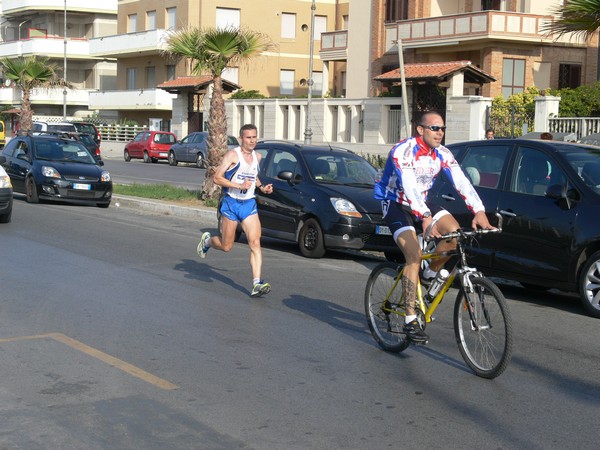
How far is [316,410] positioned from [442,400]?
0.90 metres

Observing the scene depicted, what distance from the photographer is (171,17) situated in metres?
60.1

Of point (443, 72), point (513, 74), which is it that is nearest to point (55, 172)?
point (443, 72)

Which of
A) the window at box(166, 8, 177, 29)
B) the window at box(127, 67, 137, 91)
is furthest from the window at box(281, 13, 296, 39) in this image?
the window at box(127, 67, 137, 91)

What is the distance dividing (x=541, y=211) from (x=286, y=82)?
51.6 metres

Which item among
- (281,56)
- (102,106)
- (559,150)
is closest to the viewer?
(559,150)

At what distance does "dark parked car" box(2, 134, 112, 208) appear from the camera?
823 inches

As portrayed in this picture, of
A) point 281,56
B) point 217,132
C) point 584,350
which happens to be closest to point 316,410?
point 584,350

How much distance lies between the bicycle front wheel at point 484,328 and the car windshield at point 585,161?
3.40 metres

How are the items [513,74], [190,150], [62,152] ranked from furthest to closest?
[190,150] → [513,74] → [62,152]

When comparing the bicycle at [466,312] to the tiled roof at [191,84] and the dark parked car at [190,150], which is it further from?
the tiled roof at [191,84]

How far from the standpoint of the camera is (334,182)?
14586 mm

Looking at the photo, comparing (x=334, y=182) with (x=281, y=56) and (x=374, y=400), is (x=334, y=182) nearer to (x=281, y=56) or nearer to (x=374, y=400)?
(x=374, y=400)

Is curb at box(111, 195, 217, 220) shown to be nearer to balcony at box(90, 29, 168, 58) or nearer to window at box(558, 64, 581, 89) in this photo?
window at box(558, 64, 581, 89)

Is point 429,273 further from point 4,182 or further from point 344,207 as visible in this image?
point 4,182
